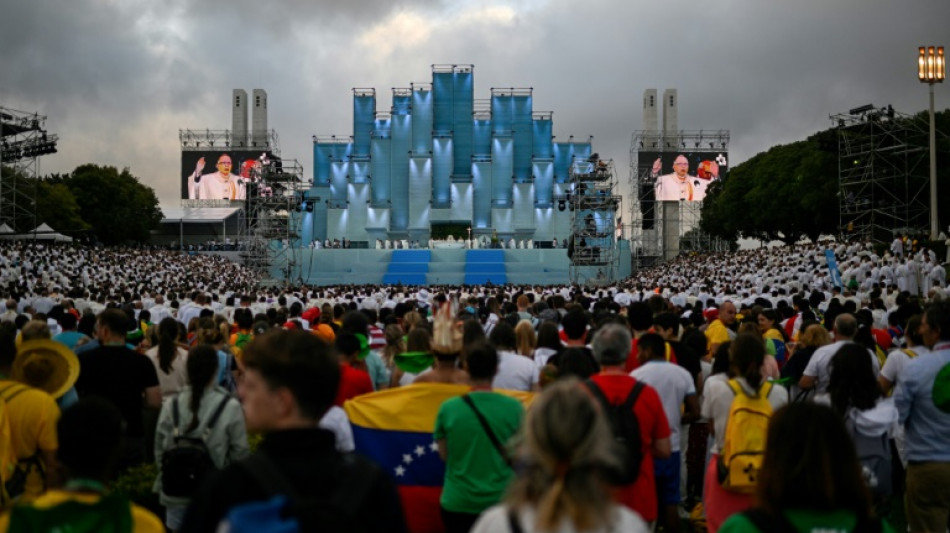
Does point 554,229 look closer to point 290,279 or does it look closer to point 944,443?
point 290,279

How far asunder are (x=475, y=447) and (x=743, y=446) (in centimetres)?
136

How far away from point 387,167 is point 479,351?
69.3m

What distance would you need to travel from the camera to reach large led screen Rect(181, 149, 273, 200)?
78188mm

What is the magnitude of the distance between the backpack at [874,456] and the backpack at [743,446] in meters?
0.72

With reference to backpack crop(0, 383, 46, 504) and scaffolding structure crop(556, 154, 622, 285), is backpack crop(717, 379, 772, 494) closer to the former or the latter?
backpack crop(0, 383, 46, 504)

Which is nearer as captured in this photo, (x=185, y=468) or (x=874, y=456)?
(x=185, y=468)

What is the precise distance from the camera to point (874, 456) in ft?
16.9

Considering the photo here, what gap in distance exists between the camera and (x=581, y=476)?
2383 mm

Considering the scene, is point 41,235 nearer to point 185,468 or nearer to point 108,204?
point 108,204

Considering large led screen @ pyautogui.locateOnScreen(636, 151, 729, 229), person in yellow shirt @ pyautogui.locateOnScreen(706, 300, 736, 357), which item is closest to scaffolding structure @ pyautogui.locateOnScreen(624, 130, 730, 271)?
large led screen @ pyautogui.locateOnScreen(636, 151, 729, 229)

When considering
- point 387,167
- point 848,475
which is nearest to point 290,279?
point 387,167

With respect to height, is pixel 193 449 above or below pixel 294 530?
below

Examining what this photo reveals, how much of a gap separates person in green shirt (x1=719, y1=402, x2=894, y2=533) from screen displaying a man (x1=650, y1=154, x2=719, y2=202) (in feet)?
227

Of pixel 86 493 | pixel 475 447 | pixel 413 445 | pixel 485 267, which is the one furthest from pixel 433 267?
pixel 86 493
